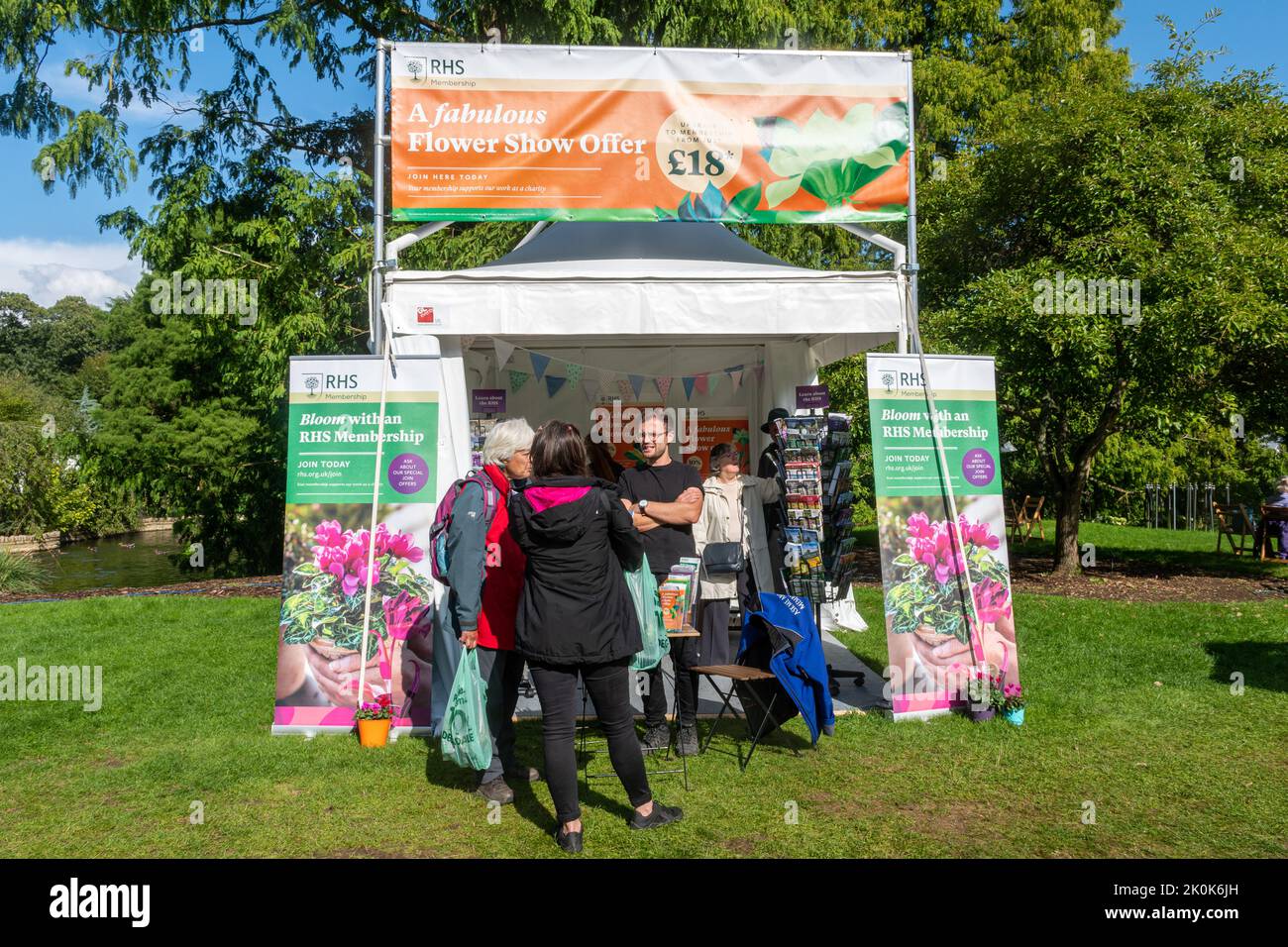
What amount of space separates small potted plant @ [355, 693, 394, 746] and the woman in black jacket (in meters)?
1.83

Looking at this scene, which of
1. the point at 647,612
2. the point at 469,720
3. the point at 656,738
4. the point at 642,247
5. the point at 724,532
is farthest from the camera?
the point at 642,247

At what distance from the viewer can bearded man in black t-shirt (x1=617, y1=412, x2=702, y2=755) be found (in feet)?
16.5

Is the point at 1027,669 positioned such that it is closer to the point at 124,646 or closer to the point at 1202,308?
the point at 1202,308

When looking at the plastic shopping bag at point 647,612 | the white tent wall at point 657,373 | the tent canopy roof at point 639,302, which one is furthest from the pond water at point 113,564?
the plastic shopping bag at point 647,612

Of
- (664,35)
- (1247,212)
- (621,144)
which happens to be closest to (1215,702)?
(621,144)

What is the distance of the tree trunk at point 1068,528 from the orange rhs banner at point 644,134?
7.96m

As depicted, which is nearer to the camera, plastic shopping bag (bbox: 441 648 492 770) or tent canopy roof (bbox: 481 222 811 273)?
plastic shopping bag (bbox: 441 648 492 770)

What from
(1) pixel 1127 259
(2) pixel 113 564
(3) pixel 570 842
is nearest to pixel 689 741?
(3) pixel 570 842

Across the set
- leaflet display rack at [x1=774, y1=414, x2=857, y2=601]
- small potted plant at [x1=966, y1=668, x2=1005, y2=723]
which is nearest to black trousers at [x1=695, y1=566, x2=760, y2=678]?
leaflet display rack at [x1=774, y1=414, x2=857, y2=601]

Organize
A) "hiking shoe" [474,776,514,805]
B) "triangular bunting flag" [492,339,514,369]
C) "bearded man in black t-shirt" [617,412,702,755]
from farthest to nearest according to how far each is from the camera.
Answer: "triangular bunting flag" [492,339,514,369], "bearded man in black t-shirt" [617,412,702,755], "hiking shoe" [474,776,514,805]

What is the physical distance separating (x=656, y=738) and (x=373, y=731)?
1542mm

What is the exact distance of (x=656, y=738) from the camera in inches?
206

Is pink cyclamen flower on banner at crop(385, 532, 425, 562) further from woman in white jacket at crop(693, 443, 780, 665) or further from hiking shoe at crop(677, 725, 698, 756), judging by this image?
hiking shoe at crop(677, 725, 698, 756)

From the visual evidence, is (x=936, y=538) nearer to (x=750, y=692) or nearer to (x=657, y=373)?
(x=750, y=692)
